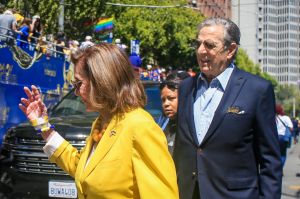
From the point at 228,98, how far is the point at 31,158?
439 cm

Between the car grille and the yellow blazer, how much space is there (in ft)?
14.4

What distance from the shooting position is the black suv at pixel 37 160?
21.8 ft

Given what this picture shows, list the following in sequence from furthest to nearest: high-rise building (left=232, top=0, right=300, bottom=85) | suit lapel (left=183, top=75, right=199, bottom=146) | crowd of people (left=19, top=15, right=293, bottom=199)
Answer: high-rise building (left=232, top=0, right=300, bottom=85)
suit lapel (left=183, top=75, right=199, bottom=146)
crowd of people (left=19, top=15, right=293, bottom=199)

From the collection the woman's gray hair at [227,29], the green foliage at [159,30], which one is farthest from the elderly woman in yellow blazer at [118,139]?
the green foliage at [159,30]

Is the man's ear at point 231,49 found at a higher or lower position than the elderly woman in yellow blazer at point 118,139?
higher

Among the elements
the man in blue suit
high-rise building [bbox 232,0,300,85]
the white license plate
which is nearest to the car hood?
the white license plate

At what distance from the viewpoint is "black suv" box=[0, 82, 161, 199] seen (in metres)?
6.64

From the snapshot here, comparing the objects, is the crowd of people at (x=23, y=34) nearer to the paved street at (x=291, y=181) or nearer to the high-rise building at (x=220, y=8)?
the high-rise building at (x=220, y=8)

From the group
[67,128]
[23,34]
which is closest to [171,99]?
[67,128]

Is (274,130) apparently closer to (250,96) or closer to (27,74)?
(250,96)

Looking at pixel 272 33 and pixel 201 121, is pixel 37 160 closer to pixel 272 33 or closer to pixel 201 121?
pixel 201 121

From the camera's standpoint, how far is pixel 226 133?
10.0 feet

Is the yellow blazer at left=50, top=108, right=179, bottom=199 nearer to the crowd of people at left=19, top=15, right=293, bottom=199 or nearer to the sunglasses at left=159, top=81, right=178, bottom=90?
the crowd of people at left=19, top=15, right=293, bottom=199

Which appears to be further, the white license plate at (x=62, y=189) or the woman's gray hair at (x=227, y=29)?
the white license plate at (x=62, y=189)
